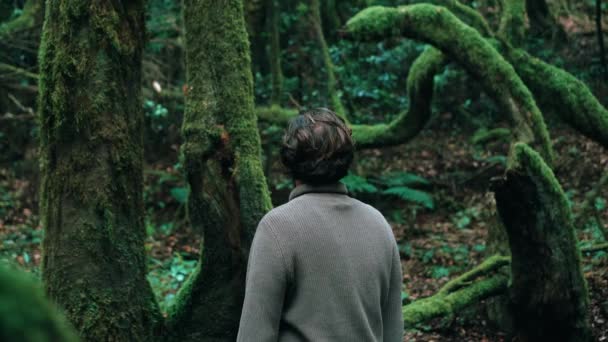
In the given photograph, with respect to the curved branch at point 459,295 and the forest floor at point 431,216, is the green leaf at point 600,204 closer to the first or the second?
the forest floor at point 431,216

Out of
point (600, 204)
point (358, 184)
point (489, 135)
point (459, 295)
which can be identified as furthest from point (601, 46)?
point (459, 295)

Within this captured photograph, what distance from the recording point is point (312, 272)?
274 centimetres

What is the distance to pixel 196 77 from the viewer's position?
4.38m

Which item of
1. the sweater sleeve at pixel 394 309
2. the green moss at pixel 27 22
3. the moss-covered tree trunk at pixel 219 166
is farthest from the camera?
the green moss at pixel 27 22

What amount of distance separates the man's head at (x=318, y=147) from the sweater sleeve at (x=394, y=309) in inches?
20.1

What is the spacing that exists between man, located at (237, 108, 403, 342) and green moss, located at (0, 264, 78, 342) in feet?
6.34

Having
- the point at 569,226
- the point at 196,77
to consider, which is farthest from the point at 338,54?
the point at 196,77

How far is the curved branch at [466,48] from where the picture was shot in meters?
7.53

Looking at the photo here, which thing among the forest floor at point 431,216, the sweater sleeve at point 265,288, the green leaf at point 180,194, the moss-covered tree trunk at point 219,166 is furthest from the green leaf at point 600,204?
the sweater sleeve at point 265,288

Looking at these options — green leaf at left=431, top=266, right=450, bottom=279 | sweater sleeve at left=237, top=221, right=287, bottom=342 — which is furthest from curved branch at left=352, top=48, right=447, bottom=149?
sweater sleeve at left=237, top=221, right=287, bottom=342

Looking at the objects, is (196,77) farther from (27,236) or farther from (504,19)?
(27,236)

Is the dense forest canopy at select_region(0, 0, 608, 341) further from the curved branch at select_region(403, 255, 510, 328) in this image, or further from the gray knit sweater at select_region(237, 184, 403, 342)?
the gray knit sweater at select_region(237, 184, 403, 342)

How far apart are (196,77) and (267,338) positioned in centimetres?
215

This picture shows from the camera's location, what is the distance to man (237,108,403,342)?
107 inches
